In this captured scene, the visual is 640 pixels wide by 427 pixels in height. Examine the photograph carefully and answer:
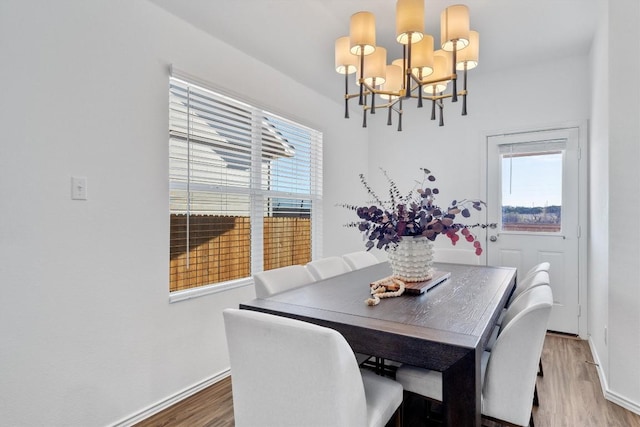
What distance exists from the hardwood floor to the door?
0.94m

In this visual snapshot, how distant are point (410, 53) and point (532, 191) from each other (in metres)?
2.40

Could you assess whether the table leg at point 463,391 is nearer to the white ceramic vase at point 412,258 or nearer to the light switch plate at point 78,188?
the white ceramic vase at point 412,258

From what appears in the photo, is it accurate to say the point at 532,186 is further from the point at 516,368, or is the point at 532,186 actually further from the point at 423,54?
the point at 516,368

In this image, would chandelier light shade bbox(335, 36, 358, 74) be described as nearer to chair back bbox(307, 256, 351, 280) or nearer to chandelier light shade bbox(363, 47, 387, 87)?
chandelier light shade bbox(363, 47, 387, 87)

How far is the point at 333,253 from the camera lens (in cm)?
390

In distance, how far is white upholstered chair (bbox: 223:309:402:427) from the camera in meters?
1.06

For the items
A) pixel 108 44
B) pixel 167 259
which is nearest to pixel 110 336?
pixel 167 259

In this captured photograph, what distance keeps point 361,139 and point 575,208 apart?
2372 mm

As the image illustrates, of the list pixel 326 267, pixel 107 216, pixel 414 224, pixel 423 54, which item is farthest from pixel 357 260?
pixel 107 216

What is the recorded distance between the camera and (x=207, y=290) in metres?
2.44

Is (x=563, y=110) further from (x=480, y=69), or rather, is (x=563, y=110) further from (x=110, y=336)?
(x=110, y=336)

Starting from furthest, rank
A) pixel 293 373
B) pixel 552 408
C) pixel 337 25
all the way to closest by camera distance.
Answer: pixel 337 25 → pixel 552 408 → pixel 293 373

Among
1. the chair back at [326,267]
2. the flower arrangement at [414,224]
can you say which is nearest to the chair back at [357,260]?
the chair back at [326,267]

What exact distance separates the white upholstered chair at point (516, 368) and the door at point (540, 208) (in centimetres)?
239
